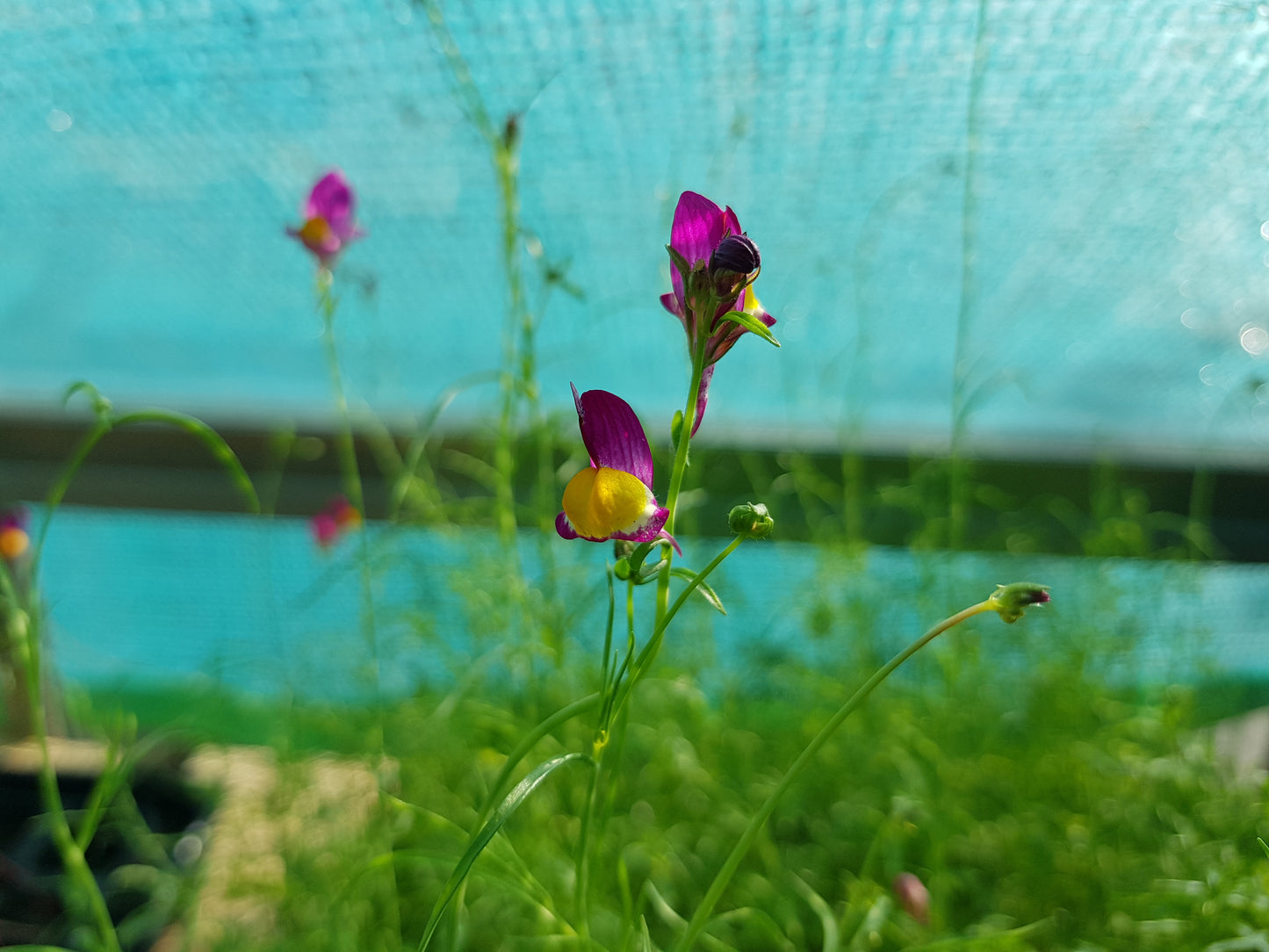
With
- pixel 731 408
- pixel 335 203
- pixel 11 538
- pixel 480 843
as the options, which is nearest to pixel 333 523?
pixel 11 538

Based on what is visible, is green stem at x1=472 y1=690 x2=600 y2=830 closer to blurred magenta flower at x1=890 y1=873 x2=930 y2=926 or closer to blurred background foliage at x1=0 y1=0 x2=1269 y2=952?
blurred background foliage at x1=0 y1=0 x2=1269 y2=952

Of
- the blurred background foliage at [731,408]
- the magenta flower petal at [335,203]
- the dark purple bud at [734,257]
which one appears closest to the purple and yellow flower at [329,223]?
the magenta flower petal at [335,203]

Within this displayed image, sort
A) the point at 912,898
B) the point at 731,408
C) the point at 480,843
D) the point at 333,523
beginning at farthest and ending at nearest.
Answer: the point at 731,408, the point at 333,523, the point at 912,898, the point at 480,843

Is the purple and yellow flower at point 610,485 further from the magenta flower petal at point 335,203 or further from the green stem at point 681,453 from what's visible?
the magenta flower petal at point 335,203

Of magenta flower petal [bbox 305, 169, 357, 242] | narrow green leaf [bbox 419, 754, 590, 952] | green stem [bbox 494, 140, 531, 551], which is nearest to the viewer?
narrow green leaf [bbox 419, 754, 590, 952]

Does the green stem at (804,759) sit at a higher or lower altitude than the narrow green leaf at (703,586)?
lower

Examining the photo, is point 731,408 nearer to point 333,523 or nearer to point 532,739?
point 333,523

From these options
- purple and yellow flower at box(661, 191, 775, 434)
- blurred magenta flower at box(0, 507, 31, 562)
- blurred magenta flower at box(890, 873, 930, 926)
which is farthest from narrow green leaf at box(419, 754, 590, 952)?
blurred magenta flower at box(0, 507, 31, 562)
